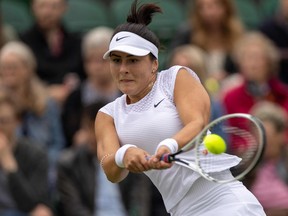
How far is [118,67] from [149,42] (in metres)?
0.22

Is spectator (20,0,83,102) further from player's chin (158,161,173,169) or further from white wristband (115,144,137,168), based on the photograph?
player's chin (158,161,173,169)

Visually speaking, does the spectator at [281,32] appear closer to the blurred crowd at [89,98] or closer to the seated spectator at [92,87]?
the blurred crowd at [89,98]

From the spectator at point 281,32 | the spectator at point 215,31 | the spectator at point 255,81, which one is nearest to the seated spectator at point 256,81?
the spectator at point 255,81

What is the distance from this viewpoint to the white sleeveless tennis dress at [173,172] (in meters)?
5.06

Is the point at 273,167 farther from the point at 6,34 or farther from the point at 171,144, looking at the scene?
the point at 171,144

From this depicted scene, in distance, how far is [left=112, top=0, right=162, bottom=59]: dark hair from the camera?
5086mm

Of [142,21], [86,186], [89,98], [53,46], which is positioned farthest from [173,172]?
[53,46]

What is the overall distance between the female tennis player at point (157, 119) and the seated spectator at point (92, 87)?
10.8 ft

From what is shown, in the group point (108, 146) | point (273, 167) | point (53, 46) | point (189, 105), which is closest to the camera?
point (189, 105)

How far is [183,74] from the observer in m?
5.14

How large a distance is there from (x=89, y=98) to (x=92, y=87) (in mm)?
114

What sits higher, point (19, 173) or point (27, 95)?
point (27, 95)

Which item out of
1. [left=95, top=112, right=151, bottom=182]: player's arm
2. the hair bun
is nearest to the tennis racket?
[left=95, top=112, right=151, bottom=182]: player's arm

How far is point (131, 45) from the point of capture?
16.4 ft
